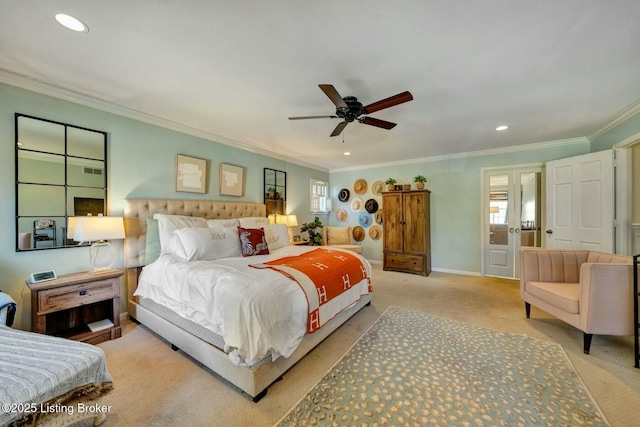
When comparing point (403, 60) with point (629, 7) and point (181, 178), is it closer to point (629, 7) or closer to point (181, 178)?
point (629, 7)

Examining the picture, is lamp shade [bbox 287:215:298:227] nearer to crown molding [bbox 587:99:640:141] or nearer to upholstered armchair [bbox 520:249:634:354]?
upholstered armchair [bbox 520:249:634:354]

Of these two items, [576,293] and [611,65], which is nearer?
[611,65]

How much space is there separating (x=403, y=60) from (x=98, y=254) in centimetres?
362

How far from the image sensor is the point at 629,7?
4.63ft

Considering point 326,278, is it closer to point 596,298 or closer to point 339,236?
point 596,298

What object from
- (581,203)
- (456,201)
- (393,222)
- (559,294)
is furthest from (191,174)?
(581,203)

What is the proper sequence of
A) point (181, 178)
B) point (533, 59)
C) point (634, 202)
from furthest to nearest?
point (181, 178) < point (634, 202) < point (533, 59)

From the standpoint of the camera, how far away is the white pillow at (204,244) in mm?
2559

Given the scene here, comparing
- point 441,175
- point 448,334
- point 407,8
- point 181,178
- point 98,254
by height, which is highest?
point 407,8

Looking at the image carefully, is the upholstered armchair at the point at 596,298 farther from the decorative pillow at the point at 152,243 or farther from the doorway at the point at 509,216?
the decorative pillow at the point at 152,243

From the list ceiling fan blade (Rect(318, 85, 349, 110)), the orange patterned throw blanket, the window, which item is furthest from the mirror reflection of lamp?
the window

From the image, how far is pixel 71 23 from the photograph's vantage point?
156 centimetres

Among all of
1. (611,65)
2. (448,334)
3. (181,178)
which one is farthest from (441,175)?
(181,178)

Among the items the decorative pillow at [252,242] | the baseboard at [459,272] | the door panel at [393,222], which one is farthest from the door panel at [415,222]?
the decorative pillow at [252,242]
